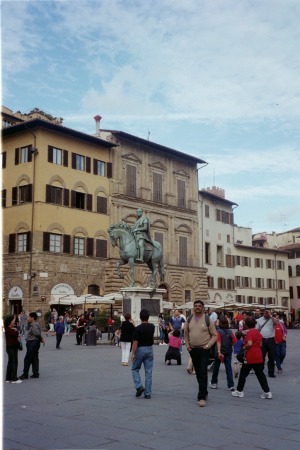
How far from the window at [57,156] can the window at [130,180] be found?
20.9ft

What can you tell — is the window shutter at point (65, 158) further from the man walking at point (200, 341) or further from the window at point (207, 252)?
the man walking at point (200, 341)

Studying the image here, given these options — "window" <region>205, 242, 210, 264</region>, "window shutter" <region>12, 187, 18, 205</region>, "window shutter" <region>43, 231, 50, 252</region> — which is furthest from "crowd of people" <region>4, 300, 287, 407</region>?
"window" <region>205, 242, 210, 264</region>

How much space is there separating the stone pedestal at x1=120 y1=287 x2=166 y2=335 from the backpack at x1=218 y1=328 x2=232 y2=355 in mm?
12825

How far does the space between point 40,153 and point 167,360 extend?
2575 centimetres

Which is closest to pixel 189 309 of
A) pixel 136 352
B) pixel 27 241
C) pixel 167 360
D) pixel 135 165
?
pixel 135 165

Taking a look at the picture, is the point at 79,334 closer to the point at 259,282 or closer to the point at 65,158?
the point at 65,158

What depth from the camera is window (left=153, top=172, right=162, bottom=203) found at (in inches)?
1886

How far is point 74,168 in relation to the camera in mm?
41219

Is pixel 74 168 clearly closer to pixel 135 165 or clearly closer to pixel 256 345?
pixel 135 165

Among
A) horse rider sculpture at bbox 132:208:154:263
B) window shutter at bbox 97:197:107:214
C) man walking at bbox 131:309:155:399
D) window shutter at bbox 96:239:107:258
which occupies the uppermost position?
window shutter at bbox 97:197:107:214

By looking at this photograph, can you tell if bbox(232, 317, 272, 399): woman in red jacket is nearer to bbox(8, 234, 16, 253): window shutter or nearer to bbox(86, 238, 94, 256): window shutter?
bbox(8, 234, 16, 253): window shutter

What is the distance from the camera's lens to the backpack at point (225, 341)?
1080 centimetres

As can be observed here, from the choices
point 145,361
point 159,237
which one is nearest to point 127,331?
point 145,361

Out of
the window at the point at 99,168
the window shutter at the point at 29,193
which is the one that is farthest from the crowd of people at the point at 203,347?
the window at the point at 99,168
